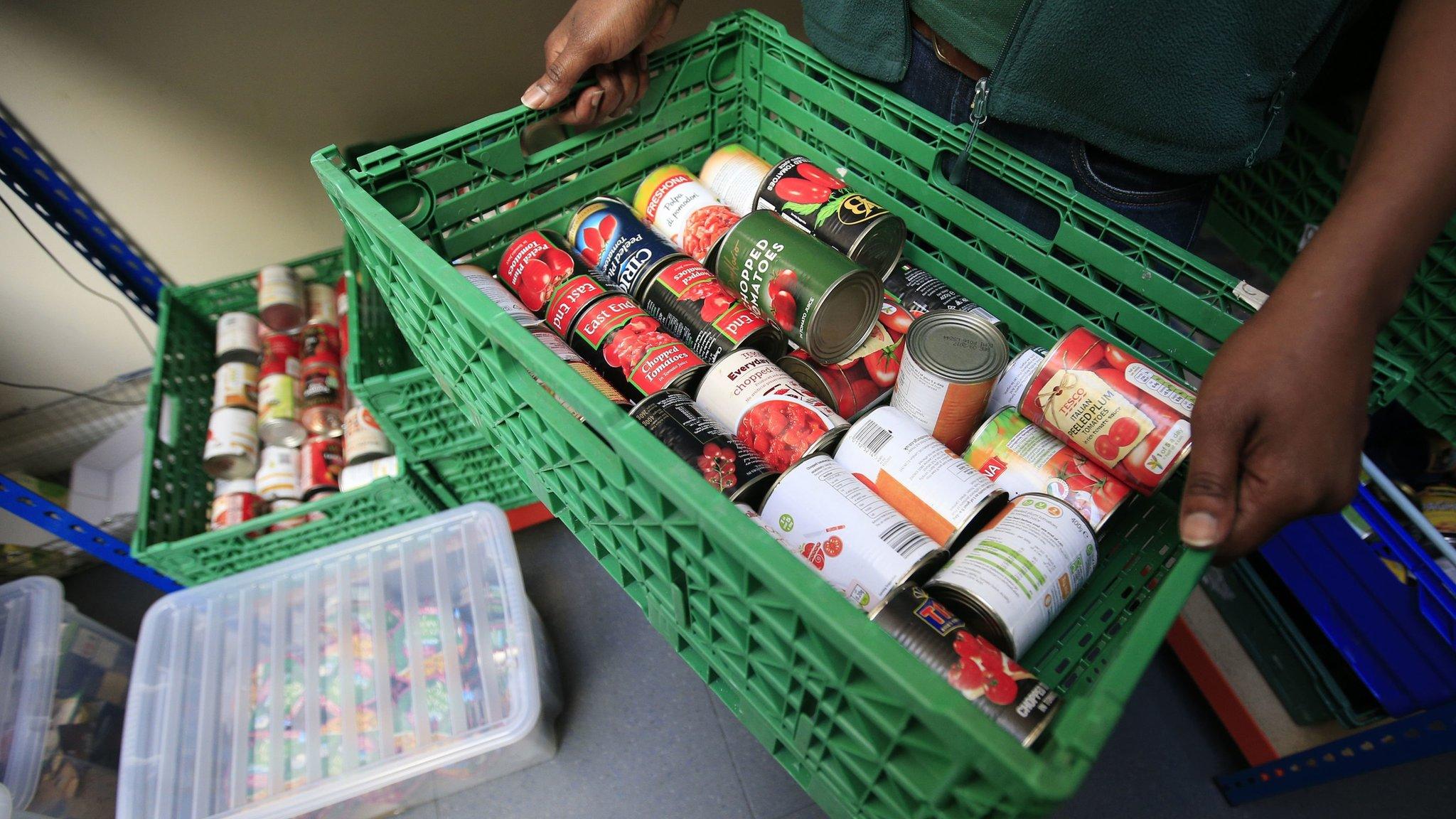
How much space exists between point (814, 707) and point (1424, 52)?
845mm

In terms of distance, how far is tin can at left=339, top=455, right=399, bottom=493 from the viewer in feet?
4.74

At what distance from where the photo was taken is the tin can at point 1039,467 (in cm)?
90

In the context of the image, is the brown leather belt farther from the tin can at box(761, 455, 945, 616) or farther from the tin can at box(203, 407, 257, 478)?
the tin can at box(203, 407, 257, 478)

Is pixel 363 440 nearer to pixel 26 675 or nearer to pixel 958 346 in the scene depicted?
pixel 26 675

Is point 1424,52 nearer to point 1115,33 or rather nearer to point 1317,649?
point 1115,33

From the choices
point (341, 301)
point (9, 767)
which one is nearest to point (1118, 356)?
point (341, 301)

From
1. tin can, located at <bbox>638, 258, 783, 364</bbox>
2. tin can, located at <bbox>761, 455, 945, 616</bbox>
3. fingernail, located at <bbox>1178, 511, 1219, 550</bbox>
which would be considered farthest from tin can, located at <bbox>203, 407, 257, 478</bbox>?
fingernail, located at <bbox>1178, 511, 1219, 550</bbox>

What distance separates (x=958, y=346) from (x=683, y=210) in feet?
1.64

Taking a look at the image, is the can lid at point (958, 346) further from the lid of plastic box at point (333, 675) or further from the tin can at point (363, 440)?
the tin can at point (363, 440)

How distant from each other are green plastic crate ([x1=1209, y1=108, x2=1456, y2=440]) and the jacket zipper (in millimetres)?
520

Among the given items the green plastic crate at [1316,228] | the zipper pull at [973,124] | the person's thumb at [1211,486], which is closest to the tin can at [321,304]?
the zipper pull at [973,124]

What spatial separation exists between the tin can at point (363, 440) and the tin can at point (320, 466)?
0.14 ft

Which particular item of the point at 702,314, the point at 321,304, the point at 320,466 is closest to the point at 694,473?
the point at 702,314

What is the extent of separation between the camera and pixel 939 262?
1.18 metres
